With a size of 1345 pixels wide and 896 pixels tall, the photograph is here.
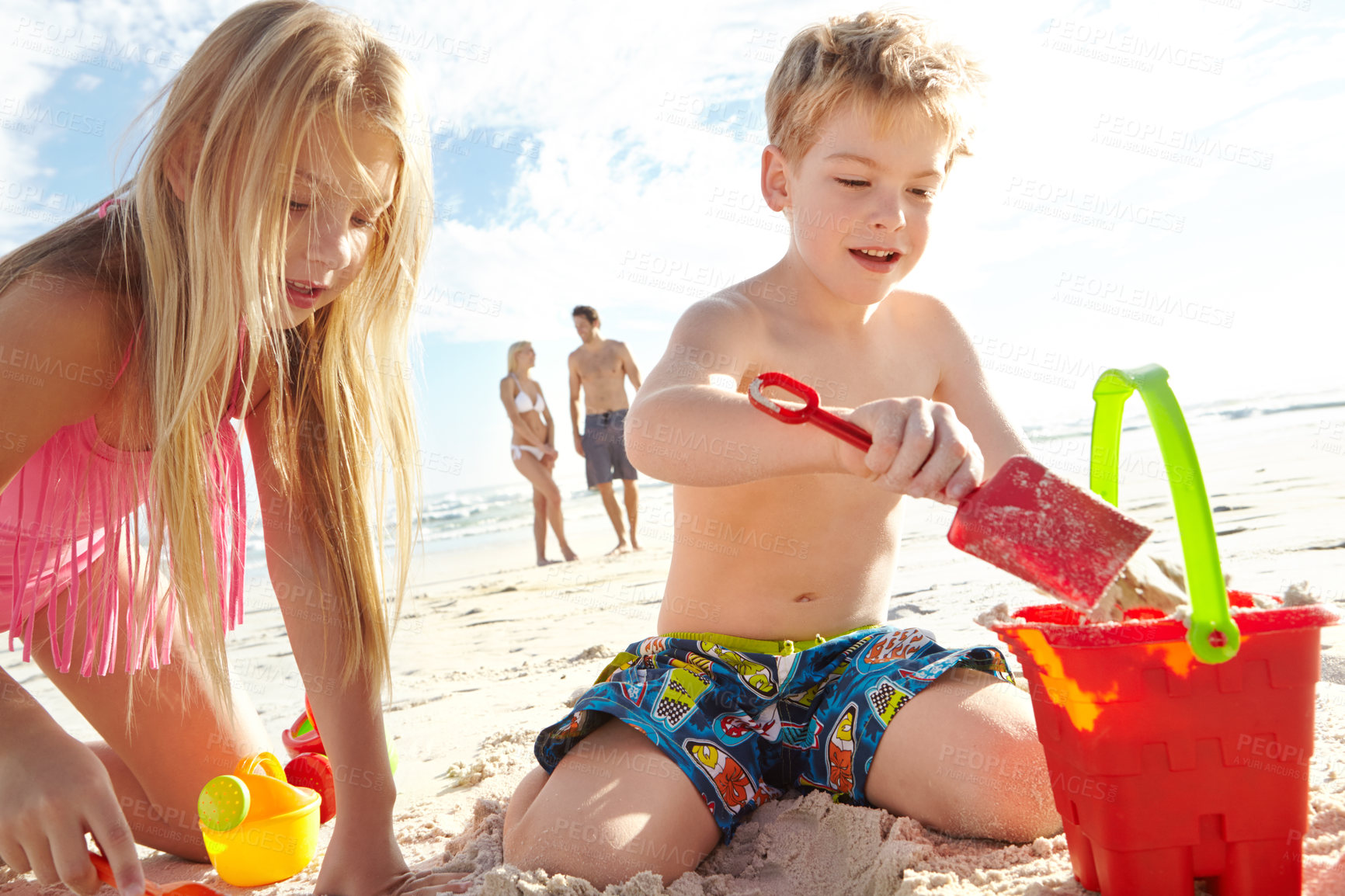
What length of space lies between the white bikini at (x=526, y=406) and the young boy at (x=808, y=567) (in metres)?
7.17

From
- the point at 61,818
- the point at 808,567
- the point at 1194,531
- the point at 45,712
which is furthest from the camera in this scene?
the point at 808,567

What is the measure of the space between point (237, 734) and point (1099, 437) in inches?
88.8

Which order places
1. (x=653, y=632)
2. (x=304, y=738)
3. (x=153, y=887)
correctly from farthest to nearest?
(x=653, y=632)
(x=304, y=738)
(x=153, y=887)

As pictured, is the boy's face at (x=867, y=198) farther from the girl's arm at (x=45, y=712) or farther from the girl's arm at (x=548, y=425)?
the girl's arm at (x=548, y=425)

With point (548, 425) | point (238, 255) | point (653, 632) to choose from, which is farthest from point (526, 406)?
point (238, 255)

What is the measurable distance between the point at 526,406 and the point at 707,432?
26.5 ft

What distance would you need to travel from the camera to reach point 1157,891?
116 cm

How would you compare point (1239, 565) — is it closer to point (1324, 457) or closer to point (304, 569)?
point (304, 569)

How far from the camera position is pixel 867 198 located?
187 cm

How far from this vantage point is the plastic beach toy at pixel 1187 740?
1110 mm

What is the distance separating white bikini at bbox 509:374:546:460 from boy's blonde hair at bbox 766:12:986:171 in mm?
7223

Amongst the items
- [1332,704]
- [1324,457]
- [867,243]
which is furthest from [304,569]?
[1324,457]

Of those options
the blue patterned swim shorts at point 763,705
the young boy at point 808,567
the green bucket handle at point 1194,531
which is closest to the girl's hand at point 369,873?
the young boy at point 808,567

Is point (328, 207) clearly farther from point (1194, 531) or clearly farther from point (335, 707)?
point (1194, 531)
